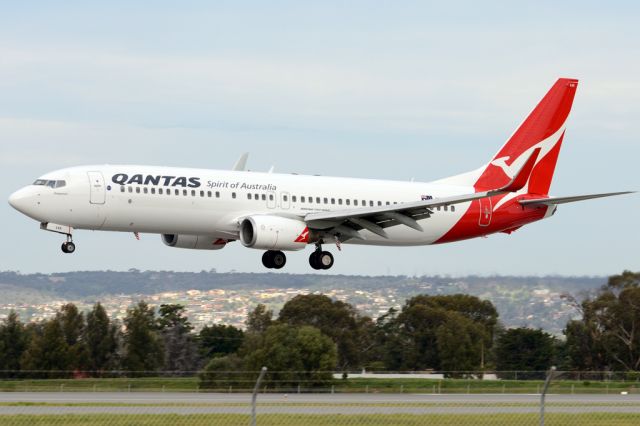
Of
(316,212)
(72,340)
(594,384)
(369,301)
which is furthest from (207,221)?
(72,340)

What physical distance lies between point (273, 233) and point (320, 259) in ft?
15.2

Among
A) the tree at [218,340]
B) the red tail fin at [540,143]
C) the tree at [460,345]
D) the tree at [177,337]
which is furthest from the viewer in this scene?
the tree at [177,337]

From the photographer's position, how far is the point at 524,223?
6062 cm

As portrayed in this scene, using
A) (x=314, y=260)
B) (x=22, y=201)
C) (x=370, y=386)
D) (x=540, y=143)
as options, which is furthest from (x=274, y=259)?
(x=370, y=386)

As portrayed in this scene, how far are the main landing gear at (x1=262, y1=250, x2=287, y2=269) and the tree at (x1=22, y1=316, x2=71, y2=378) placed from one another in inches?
1736

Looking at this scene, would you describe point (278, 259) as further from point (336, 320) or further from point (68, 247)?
point (336, 320)

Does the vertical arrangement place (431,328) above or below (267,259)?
below

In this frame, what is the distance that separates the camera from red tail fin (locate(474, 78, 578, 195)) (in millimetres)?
62062

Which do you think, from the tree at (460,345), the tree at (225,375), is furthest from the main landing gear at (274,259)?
the tree at (460,345)

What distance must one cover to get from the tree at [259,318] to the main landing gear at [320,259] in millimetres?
43448

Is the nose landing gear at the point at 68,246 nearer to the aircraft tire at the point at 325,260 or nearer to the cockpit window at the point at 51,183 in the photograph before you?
the cockpit window at the point at 51,183

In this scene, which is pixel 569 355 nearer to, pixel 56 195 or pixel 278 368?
pixel 278 368

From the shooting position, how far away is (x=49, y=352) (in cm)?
10294

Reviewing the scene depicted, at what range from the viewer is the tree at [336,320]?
106938 millimetres
